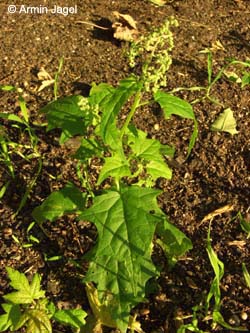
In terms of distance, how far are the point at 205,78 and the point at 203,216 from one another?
99 cm

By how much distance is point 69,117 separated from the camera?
6.61ft

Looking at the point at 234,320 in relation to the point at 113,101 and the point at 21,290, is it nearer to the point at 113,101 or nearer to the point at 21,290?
the point at 21,290

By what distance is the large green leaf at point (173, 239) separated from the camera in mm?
2021

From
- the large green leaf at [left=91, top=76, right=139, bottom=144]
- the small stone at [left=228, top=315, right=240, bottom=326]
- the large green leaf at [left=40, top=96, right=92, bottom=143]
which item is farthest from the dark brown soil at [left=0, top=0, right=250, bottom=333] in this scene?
the large green leaf at [left=91, top=76, right=139, bottom=144]

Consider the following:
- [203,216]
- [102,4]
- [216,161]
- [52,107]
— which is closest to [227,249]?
[203,216]

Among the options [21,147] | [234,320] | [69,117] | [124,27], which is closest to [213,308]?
[234,320]

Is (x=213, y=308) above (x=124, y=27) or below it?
below

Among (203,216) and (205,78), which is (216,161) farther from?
(205,78)

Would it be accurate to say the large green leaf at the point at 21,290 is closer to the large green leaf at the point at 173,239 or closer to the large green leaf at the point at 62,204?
the large green leaf at the point at 62,204

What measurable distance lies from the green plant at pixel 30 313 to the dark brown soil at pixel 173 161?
8.0 inches

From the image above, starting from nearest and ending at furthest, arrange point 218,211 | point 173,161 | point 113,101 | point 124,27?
point 113,101 → point 218,211 → point 173,161 → point 124,27

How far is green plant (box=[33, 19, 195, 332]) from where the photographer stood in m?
1.74

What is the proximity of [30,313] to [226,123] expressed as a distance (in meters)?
1.45

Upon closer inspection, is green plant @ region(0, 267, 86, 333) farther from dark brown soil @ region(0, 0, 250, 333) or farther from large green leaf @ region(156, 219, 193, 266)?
large green leaf @ region(156, 219, 193, 266)
